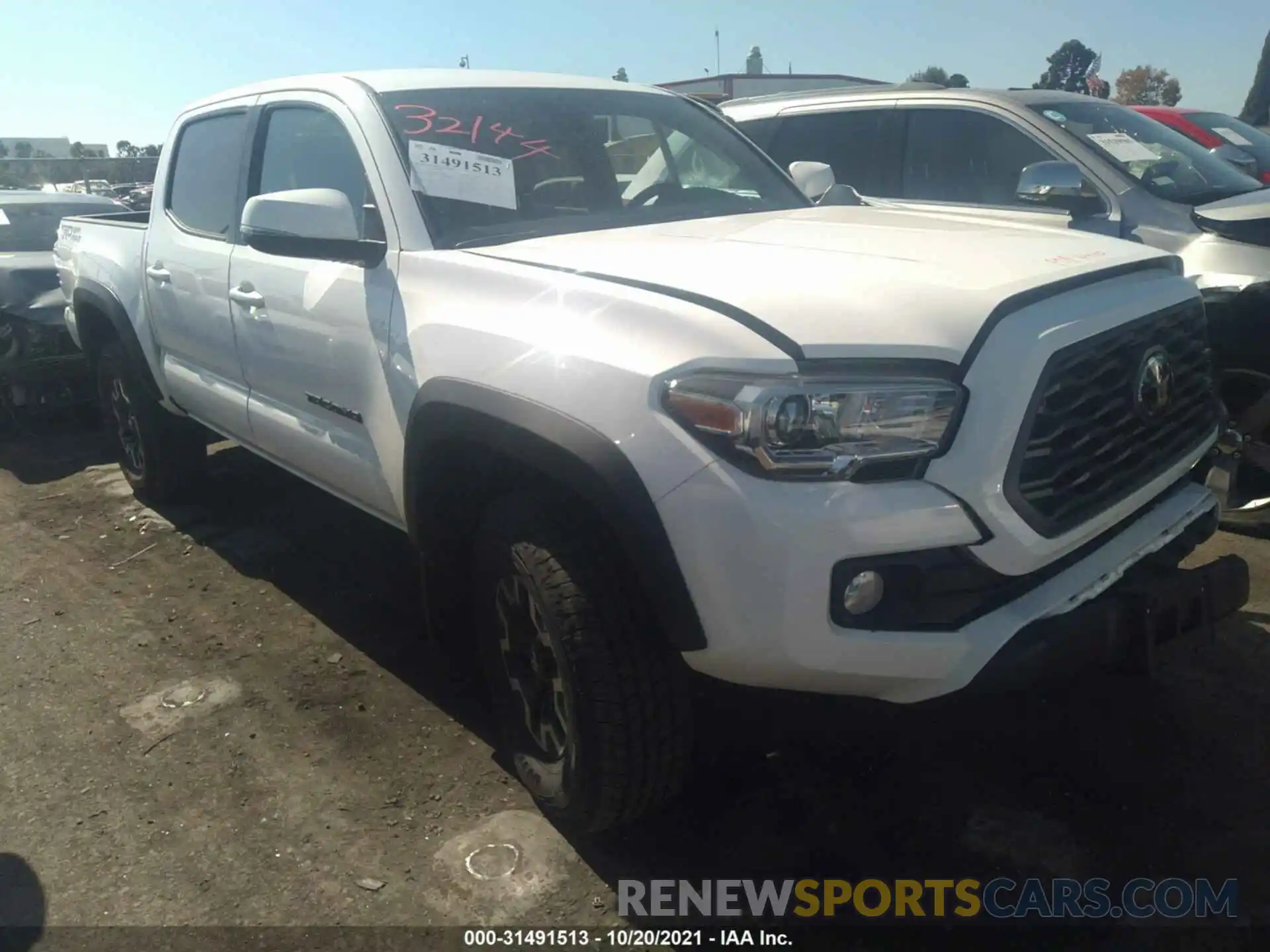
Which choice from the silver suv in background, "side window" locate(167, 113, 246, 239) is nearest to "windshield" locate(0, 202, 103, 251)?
"side window" locate(167, 113, 246, 239)

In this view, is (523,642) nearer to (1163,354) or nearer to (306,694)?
(306,694)

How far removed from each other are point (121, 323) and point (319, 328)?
6.87ft

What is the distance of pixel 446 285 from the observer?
2.68 m

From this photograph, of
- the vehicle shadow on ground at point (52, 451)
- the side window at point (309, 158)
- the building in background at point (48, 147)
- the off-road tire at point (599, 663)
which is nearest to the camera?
the off-road tire at point (599, 663)

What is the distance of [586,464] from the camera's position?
2.14 metres

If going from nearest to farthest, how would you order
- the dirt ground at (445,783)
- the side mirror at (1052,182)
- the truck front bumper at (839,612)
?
the truck front bumper at (839,612)
the dirt ground at (445,783)
the side mirror at (1052,182)

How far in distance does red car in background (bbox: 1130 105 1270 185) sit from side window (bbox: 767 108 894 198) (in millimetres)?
2994

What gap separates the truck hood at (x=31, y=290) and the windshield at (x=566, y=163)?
4.39 meters

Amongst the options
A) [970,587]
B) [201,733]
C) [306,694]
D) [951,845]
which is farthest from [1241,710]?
[201,733]

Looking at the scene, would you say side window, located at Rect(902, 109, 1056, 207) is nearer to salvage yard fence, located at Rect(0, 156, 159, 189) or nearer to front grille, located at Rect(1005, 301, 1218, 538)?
front grille, located at Rect(1005, 301, 1218, 538)

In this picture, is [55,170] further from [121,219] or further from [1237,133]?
[1237,133]

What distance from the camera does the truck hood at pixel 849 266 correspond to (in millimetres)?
2066

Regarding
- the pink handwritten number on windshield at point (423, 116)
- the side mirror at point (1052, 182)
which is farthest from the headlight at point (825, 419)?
the side mirror at point (1052, 182)

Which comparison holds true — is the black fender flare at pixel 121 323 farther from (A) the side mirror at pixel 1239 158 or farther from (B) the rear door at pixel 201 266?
(A) the side mirror at pixel 1239 158
